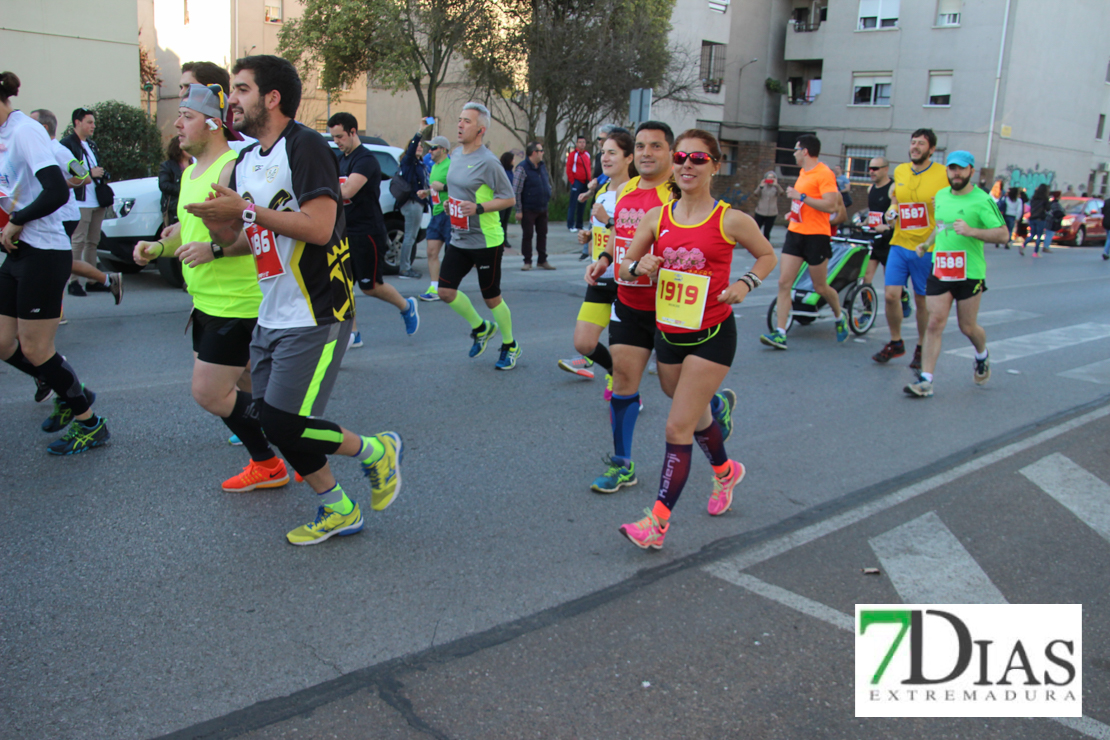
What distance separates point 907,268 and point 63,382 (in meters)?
6.69

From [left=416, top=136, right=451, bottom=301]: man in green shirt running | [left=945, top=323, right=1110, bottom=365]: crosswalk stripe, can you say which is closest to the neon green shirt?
[left=416, top=136, right=451, bottom=301]: man in green shirt running

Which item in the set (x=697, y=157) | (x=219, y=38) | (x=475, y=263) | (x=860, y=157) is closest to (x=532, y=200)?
(x=475, y=263)

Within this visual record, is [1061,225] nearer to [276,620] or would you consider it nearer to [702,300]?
[702,300]

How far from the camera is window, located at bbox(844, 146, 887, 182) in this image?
35156mm

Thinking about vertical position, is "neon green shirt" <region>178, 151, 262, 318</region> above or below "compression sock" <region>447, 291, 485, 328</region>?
above

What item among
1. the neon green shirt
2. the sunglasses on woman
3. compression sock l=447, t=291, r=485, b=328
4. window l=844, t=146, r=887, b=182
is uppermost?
window l=844, t=146, r=887, b=182

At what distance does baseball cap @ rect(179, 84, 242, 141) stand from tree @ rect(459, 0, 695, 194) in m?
19.4

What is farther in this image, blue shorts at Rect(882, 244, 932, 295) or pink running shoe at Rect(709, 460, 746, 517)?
blue shorts at Rect(882, 244, 932, 295)

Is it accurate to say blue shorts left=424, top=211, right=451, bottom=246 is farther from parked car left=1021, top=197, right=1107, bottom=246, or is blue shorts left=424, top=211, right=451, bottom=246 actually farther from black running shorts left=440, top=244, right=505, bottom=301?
parked car left=1021, top=197, right=1107, bottom=246

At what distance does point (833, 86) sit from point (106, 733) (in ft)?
130

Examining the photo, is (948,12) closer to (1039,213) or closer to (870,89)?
(870,89)

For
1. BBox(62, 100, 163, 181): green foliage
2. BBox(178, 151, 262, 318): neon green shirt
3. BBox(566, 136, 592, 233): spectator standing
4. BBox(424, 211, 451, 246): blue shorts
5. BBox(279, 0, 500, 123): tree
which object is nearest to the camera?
BBox(178, 151, 262, 318): neon green shirt

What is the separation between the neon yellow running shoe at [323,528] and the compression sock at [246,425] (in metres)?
0.66

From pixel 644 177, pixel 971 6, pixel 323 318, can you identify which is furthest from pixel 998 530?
pixel 971 6
